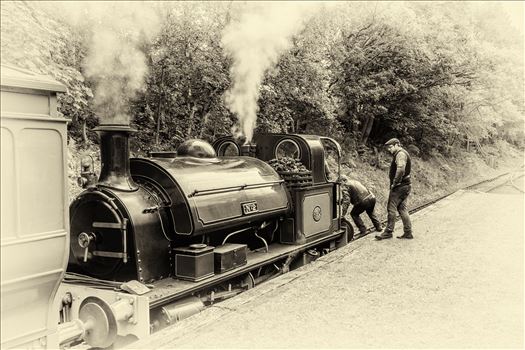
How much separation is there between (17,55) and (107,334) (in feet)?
8.34

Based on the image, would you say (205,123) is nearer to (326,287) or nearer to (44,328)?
(326,287)

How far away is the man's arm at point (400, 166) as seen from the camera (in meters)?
8.48

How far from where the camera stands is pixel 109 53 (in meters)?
6.11

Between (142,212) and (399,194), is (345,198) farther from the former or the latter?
(142,212)

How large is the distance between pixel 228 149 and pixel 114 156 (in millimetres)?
3269

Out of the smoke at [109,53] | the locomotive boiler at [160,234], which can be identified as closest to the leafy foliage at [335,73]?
the smoke at [109,53]

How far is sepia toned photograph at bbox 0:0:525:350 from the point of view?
11.4 ft

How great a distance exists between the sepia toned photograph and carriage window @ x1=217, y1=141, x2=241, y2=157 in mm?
37

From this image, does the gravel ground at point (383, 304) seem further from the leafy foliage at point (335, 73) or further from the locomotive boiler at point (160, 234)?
the leafy foliage at point (335, 73)

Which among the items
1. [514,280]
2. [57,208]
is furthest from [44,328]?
[514,280]

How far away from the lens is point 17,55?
4387mm

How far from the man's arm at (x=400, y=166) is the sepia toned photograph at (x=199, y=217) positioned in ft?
0.12

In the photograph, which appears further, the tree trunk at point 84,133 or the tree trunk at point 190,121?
the tree trunk at point 190,121

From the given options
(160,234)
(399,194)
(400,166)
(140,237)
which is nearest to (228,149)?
(400,166)
